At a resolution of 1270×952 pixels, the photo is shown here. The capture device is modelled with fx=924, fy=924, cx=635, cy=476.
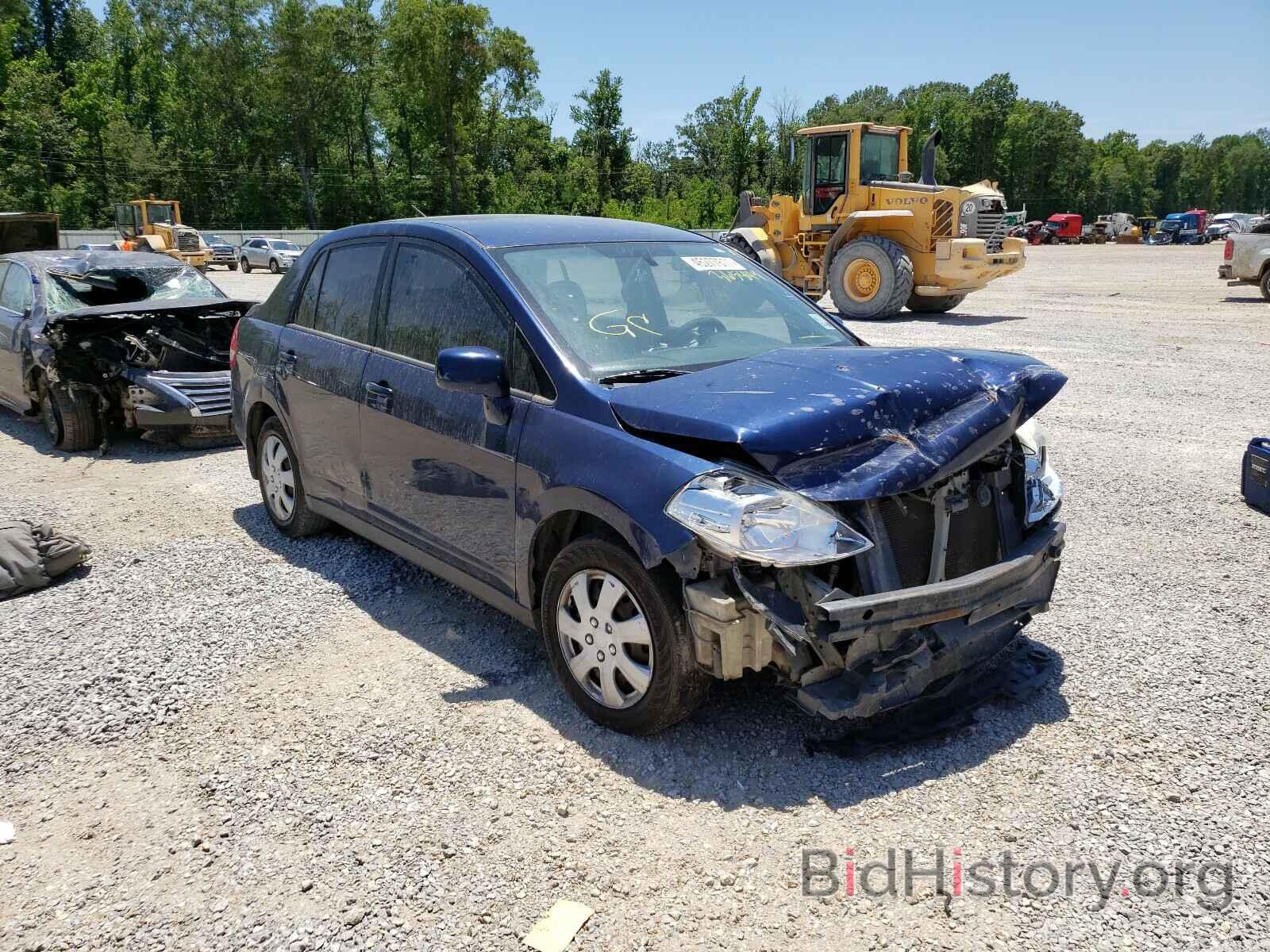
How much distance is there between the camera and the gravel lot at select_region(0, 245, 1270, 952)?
2.55 metres

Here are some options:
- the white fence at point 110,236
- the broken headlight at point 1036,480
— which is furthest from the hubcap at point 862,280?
the white fence at point 110,236

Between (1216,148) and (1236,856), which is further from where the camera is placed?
(1216,148)

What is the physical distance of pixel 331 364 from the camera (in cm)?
489

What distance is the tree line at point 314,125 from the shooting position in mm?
56438

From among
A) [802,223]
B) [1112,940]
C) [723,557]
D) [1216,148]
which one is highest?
[1216,148]

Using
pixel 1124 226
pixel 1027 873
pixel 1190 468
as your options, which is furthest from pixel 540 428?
pixel 1124 226

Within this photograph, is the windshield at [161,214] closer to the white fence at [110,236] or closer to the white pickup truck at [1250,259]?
the white fence at [110,236]

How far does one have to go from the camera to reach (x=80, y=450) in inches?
328

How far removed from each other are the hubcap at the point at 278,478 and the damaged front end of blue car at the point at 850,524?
2939 millimetres

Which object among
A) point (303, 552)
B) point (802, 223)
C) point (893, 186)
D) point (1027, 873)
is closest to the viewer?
point (1027, 873)

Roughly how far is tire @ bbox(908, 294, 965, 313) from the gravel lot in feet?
42.6

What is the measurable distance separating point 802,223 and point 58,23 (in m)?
80.9

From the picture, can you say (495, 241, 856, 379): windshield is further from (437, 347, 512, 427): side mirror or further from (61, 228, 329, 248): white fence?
(61, 228, 329, 248): white fence

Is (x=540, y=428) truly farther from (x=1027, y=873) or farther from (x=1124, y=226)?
(x=1124, y=226)
